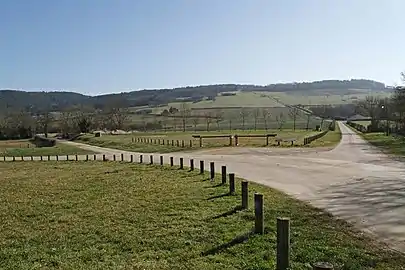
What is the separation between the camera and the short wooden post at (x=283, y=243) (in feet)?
22.9

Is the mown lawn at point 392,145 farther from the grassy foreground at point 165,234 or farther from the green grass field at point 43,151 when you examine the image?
the green grass field at point 43,151

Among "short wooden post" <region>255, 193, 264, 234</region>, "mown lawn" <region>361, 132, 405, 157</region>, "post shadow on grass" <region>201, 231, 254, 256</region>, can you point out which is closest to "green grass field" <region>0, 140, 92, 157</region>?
"mown lawn" <region>361, 132, 405, 157</region>

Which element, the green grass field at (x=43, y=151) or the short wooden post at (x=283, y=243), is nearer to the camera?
the short wooden post at (x=283, y=243)

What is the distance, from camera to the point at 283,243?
702 cm

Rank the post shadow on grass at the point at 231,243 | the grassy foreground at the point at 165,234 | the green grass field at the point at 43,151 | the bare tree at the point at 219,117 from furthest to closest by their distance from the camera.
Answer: the bare tree at the point at 219,117 → the green grass field at the point at 43,151 → the post shadow on grass at the point at 231,243 → the grassy foreground at the point at 165,234

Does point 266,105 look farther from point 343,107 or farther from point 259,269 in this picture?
point 259,269

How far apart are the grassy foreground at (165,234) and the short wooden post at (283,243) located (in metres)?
0.26

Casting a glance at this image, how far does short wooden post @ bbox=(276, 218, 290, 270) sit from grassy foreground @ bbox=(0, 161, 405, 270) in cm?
26

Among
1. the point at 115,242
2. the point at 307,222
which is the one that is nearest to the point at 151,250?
the point at 115,242

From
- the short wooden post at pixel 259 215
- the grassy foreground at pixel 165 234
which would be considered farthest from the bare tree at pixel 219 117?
the short wooden post at pixel 259 215

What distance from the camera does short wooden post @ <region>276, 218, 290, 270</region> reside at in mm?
6977

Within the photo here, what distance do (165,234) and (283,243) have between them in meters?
3.29

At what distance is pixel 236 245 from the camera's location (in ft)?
28.1

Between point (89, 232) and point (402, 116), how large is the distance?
171ft
